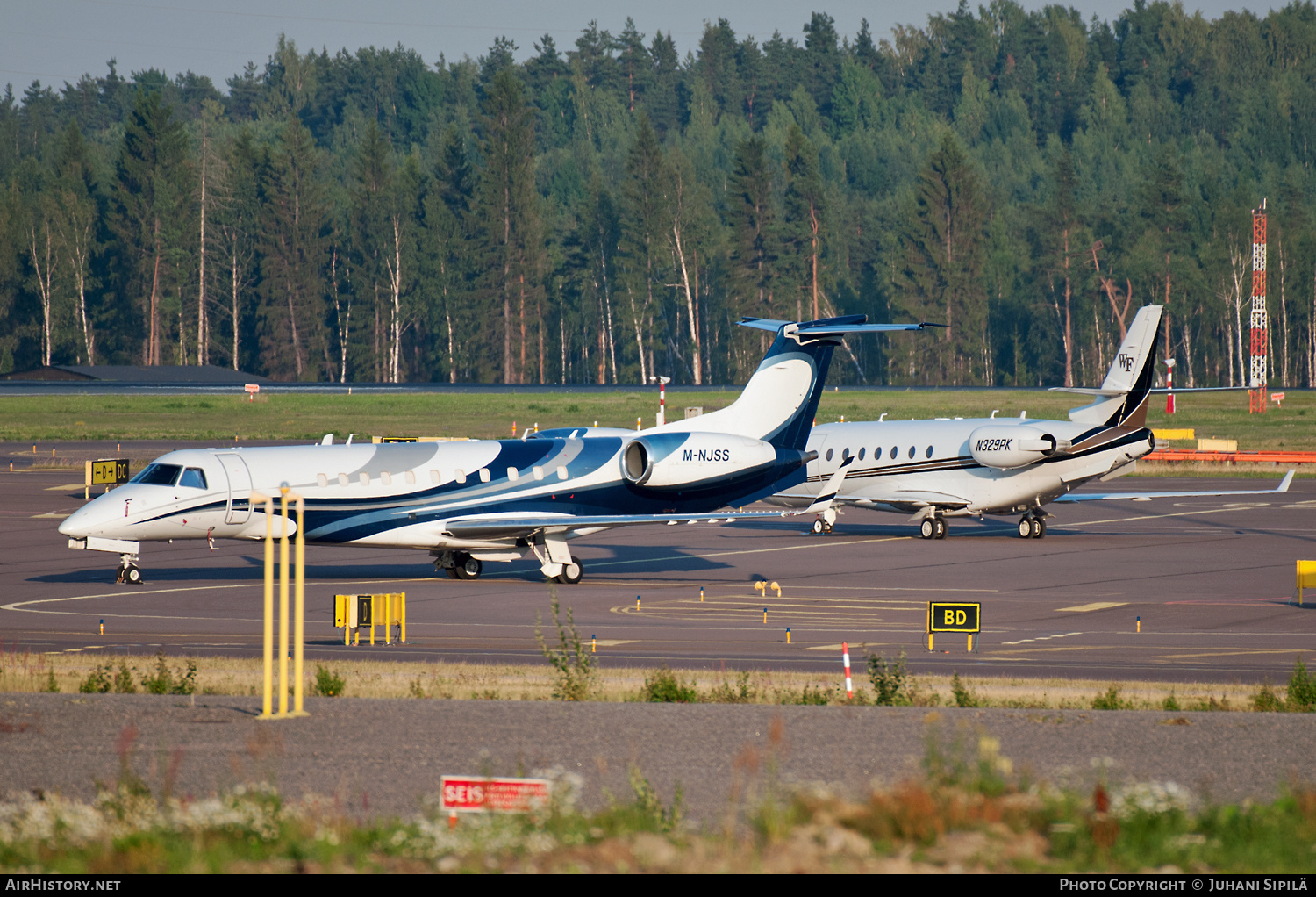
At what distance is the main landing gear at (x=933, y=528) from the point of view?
1615 inches

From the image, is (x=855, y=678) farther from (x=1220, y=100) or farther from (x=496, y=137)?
(x=1220, y=100)

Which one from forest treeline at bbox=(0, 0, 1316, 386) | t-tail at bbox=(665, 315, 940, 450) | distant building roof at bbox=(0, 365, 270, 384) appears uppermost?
forest treeline at bbox=(0, 0, 1316, 386)

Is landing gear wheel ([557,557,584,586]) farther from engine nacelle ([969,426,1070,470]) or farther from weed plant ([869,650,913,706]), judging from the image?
weed plant ([869,650,913,706])

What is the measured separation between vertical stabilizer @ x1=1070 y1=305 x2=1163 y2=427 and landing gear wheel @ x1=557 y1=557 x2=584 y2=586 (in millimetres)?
15874

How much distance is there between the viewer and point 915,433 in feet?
139

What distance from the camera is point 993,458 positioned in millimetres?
40062

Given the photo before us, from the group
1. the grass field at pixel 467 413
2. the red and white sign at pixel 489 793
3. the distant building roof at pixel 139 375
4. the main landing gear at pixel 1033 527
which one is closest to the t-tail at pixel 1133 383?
the main landing gear at pixel 1033 527

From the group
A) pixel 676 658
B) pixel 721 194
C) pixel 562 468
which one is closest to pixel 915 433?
pixel 562 468

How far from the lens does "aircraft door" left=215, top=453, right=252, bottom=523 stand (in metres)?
29.7

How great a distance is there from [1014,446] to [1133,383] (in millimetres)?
3620

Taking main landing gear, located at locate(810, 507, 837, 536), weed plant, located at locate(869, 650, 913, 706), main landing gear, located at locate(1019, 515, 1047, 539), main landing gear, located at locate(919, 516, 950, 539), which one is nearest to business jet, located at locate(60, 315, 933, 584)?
main landing gear, located at locate(810, 507, 837, 536)

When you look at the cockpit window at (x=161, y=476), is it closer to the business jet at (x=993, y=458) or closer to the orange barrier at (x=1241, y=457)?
the business jet at (x=993, y=458)

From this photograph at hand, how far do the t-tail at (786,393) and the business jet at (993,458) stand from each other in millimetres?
2794

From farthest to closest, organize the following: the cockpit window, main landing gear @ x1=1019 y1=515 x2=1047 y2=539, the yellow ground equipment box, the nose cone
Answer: main landing gear @ x1=1019 y1=515 x2=1047 y2=539, the cockpit window, the nose cone, the yellow ground equipment box
